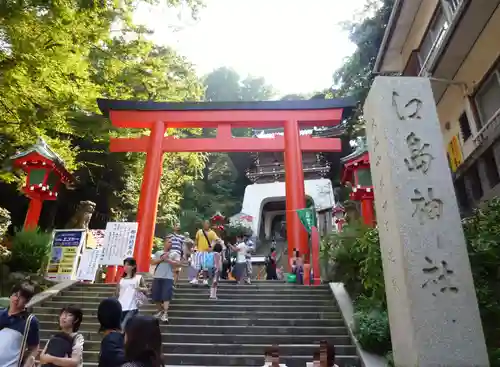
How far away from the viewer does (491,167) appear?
729cm

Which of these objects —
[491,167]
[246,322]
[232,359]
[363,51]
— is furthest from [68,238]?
[363,51]

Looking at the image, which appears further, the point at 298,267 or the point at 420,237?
the point at 298,267

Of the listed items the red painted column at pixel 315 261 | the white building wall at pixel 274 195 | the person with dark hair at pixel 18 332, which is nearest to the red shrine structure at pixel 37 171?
the red painted column at pixel 315 261

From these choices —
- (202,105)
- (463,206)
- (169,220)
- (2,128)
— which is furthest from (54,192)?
(463,206)

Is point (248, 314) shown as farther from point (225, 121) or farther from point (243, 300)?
point (225, 121)

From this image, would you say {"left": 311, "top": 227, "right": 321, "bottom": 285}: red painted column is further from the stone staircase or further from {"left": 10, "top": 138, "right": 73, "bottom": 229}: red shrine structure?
{"left": 10, "top": 138, "right": 73, "bottom": 229}: red shrine structure

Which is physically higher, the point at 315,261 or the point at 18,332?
the point at 315,261

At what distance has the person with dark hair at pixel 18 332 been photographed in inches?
104

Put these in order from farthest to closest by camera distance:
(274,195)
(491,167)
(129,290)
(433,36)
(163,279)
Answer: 1. (274,195)
2. (433,36)
3. (491,167)
4. (163,279)
5. (129,290)

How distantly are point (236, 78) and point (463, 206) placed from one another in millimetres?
32845

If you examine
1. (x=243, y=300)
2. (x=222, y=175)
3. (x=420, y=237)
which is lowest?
(x=243, y=300)

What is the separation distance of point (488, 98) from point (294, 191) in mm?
5457

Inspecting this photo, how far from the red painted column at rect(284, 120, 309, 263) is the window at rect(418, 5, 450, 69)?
4.19 meters

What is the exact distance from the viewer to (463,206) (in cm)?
853
